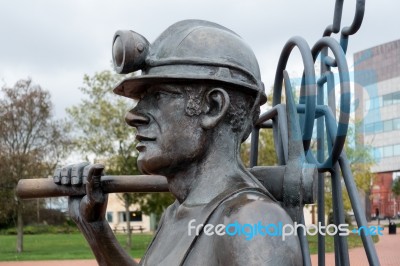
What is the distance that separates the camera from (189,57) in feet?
7.79

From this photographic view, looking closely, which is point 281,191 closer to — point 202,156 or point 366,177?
point 202,156

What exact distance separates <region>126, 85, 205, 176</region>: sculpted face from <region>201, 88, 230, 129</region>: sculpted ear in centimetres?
3

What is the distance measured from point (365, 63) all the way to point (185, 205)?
1.51 m

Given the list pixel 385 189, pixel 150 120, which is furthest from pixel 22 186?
pixel 385 189

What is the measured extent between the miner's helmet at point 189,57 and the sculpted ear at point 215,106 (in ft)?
0.15

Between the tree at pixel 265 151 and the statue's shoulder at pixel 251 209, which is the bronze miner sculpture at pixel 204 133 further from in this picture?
the tree at pixel 265 151

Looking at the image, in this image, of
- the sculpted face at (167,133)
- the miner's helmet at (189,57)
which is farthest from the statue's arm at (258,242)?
the miner's helmet at (189,57)

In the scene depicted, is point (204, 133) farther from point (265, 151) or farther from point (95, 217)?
point (265, 151)

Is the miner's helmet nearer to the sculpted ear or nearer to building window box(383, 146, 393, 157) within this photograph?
the sculpted ear

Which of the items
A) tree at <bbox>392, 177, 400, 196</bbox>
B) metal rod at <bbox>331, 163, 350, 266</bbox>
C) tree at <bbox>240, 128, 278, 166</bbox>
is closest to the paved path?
tree at <bbox>240, 128, 278, 166</bbox>

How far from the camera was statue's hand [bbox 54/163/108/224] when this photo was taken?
9.04 ft

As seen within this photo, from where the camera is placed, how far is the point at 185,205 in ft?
8.08

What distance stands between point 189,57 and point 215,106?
0.68ft

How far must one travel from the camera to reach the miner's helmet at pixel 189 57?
237 centimetres
